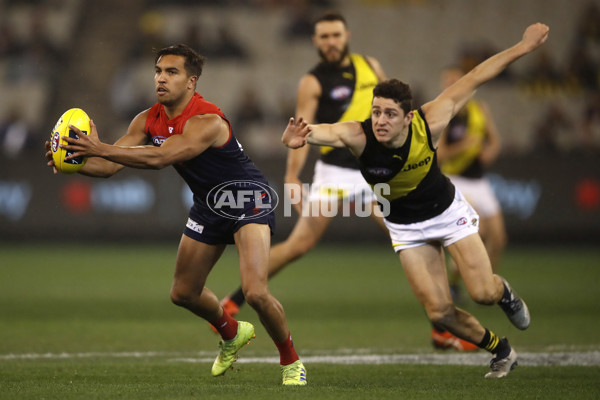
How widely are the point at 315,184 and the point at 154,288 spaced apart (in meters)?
4.61

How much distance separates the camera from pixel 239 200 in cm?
696

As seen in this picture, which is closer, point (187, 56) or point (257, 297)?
point (257, 297)

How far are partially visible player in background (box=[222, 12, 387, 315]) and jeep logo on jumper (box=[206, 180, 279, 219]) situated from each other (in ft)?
7.36

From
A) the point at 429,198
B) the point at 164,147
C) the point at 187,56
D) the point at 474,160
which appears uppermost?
the point at 187,56

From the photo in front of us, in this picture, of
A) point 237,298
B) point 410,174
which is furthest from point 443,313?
point 237,298

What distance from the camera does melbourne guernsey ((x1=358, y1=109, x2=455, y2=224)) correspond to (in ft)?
23.4

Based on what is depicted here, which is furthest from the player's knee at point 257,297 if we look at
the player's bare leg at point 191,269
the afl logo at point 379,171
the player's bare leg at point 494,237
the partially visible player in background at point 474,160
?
the player's bare leg at point 494,237

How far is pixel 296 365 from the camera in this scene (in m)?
6.83

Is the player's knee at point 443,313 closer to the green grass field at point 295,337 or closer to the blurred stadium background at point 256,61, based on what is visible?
the green grass field at point 295,337

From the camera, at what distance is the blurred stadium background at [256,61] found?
2114 cm

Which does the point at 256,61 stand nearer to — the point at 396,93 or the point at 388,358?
the point at 388,358

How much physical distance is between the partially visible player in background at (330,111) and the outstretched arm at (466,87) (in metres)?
2.28

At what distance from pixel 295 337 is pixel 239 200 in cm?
289

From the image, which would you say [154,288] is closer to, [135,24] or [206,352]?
[206,352]
